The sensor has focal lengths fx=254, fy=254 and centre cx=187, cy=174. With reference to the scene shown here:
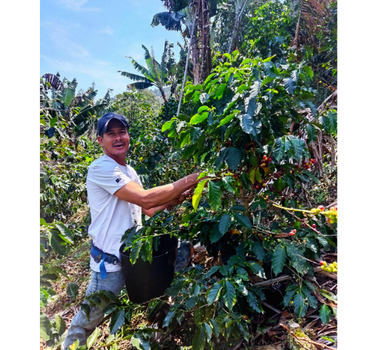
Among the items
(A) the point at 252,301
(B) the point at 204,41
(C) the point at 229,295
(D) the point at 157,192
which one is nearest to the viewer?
(C) the point at 229,295

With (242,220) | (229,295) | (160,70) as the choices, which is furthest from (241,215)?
(160,70)

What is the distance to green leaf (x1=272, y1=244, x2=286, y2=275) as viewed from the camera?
1.19 m

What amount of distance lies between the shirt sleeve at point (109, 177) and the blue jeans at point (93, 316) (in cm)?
58

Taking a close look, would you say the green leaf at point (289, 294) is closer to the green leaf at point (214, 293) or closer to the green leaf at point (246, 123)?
the green leaf at point (214, 293)

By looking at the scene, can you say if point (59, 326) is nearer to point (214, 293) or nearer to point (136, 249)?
point (136, 249)

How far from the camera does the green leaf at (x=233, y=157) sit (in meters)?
1.24

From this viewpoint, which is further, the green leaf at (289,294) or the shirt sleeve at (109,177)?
the shirt sleeve at (109,177)

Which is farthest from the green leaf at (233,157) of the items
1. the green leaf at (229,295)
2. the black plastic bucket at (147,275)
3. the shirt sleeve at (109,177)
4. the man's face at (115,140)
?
the man's face at (115,140)

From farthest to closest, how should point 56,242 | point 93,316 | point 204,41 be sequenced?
point 204,41 < point 93,316 < point 56,242

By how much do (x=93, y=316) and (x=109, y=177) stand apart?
0.86 meters

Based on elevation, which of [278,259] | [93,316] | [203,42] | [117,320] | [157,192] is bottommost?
[93,316]

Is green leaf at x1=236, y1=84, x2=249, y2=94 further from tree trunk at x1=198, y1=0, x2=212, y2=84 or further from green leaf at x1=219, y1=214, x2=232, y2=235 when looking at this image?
tree trunk at x1=198, y1=0, x2=212, y2=84

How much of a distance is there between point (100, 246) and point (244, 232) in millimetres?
947

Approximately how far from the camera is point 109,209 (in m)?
1.69
